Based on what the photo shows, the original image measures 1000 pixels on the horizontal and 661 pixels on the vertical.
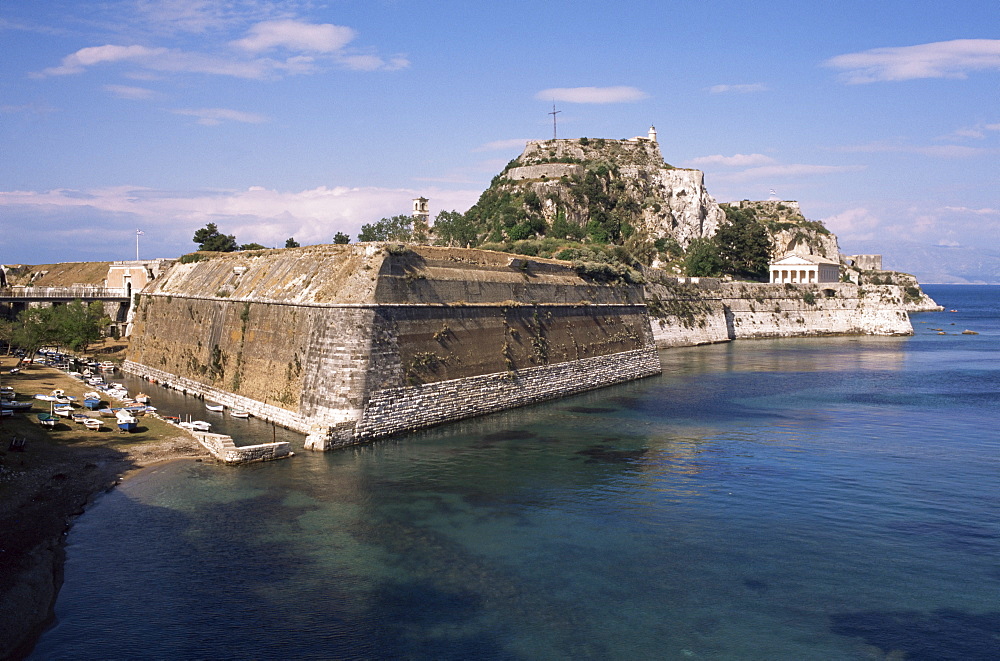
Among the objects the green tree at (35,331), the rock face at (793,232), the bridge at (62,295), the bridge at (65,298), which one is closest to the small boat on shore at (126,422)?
the green tree at (35,331)

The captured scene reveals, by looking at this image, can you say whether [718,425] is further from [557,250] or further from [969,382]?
[557,250]

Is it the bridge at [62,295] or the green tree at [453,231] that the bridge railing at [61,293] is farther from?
the green tree at [453,231]

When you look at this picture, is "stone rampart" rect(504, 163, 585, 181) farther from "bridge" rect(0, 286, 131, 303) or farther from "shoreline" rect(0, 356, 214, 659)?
"shoreline" rect(0, 356, 214, 659)

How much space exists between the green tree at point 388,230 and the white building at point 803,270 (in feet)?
146

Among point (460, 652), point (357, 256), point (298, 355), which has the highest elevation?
point (357, 256)

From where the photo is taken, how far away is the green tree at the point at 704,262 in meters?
83.5

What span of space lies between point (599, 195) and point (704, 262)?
18.1 m

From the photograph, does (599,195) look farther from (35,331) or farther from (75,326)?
(35,331)

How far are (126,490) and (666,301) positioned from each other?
5321 centimetres

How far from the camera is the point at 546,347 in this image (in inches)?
1550

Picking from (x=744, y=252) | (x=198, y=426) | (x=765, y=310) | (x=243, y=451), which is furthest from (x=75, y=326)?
(x=744, y=252)

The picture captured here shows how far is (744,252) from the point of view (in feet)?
284

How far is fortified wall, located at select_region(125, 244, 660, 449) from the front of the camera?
94.0 feet

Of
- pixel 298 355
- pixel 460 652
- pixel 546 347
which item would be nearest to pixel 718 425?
pixel 546 347
